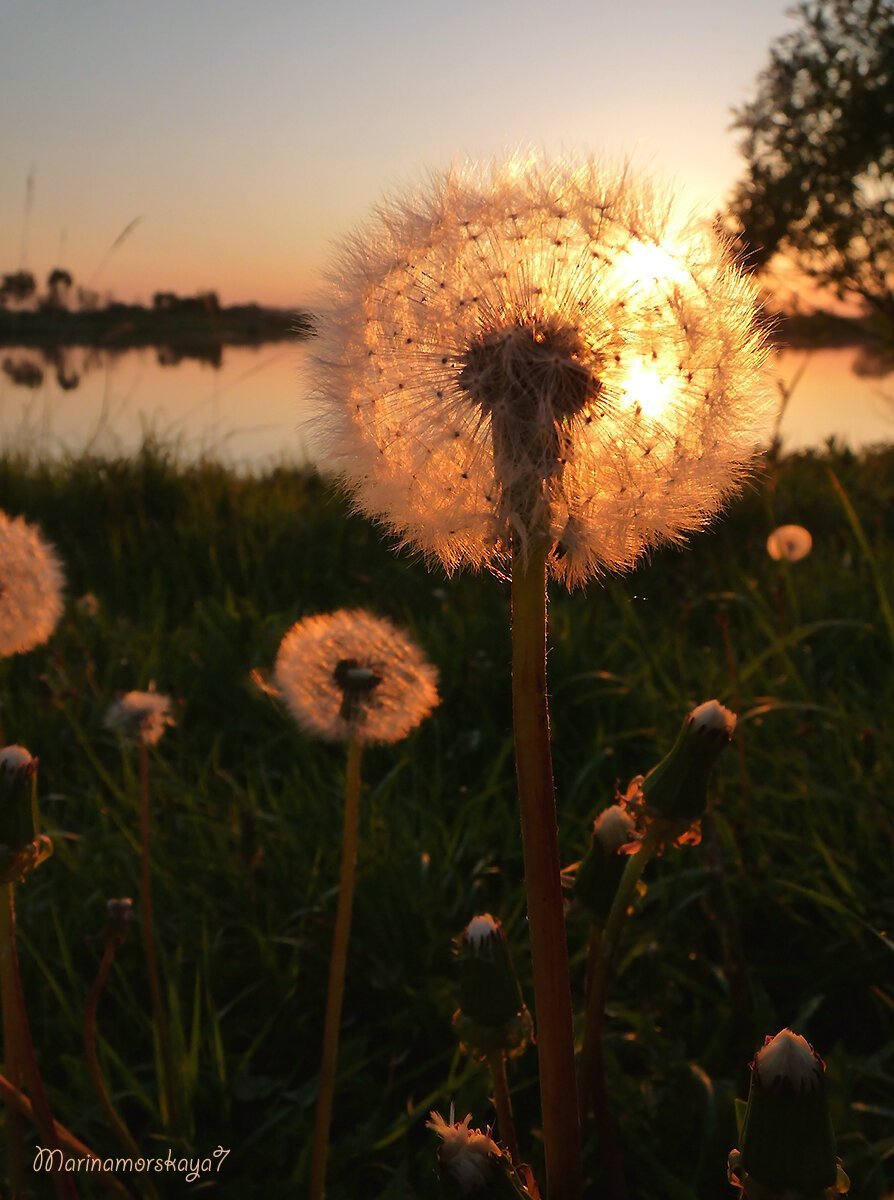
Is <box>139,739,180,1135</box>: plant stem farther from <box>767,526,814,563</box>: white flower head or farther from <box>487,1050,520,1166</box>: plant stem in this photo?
<box>767,526,814,563</box>: white flower head

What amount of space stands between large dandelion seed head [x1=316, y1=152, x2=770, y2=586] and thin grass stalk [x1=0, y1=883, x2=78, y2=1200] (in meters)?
0.65

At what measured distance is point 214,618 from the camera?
413 cm

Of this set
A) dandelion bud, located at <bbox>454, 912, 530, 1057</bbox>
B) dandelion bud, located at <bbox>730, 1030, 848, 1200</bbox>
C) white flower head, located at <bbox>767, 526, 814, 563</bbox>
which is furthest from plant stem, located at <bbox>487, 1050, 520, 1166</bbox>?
white flower head, located at <bbox>767, 526, 814, 563</bbox>

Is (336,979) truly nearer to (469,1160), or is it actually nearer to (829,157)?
(469,1160)

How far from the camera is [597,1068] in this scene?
1438 mm

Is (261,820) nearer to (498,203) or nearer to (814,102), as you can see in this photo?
(498,203)

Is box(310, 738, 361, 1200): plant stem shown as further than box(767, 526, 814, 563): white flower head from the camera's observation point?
No

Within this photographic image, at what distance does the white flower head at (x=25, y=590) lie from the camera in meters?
1.87

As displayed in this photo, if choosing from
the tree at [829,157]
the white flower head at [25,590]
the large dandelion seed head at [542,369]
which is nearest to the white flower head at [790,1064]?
the large dandelion seed head at [542,369]

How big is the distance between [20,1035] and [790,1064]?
94 cm

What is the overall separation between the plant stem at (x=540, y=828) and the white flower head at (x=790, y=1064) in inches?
7.0

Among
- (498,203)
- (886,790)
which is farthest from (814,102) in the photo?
(498,203)

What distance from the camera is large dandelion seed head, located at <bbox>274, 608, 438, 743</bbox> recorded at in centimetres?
174

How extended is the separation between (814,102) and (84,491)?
10.0 meters
